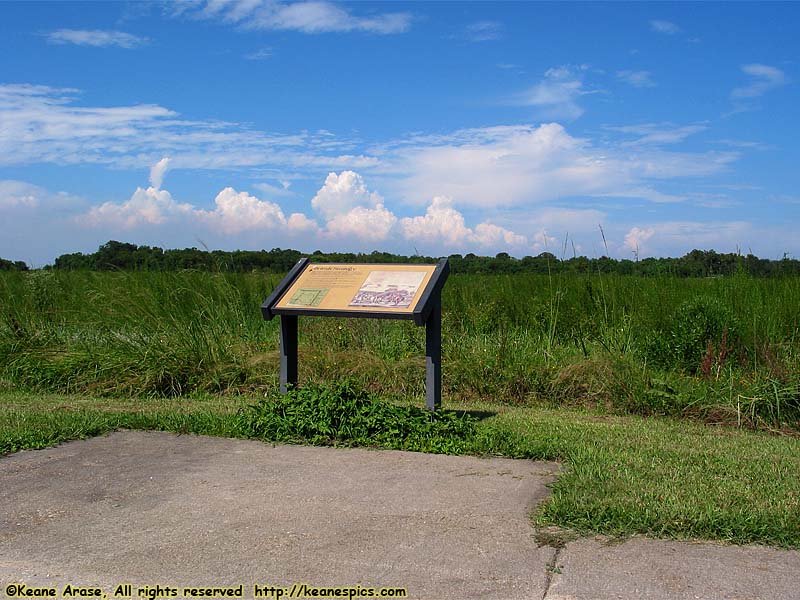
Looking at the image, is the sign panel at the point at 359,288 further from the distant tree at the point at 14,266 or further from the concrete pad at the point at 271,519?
the distant tree at the point at 14,266

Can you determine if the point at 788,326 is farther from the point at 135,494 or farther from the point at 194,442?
the point at 135,494

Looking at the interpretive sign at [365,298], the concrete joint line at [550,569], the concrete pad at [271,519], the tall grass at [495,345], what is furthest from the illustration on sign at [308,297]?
the concrete joint line at [550,569]

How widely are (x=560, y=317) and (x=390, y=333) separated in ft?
7.84

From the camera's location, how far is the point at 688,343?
933 cm

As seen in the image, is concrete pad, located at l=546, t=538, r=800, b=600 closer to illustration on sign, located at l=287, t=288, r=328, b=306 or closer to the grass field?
the grass field

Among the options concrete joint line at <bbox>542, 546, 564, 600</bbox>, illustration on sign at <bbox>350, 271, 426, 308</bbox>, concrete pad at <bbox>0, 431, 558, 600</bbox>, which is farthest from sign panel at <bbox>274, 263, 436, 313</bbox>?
concrete joint line at <bbox>542, 546, 564, 600</bbox>

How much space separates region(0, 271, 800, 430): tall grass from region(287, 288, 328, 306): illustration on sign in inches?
82.7

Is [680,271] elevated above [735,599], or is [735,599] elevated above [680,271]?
[680,271]

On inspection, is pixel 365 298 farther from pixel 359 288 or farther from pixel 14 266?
pixel 14 266

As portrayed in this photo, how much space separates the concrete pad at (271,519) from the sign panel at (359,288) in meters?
1.33

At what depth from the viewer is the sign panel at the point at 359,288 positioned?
673cm

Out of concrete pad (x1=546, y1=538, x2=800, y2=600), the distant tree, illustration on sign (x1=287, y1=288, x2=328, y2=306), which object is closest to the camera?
concrete pad (x1=546, y1=538, x2=800, y2=600)

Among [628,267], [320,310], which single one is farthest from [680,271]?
[320,310]

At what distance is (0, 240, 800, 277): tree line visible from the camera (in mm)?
12039
